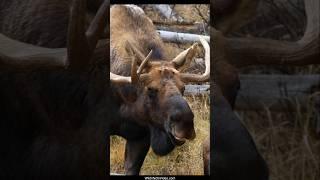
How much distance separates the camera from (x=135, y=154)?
11.1ft

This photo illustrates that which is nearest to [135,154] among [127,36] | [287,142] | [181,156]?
[181,156]

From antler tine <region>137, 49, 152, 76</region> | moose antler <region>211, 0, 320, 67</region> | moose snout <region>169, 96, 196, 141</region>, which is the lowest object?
moose snout <region>169, 96, 196, 141</region>

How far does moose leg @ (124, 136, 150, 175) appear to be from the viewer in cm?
339

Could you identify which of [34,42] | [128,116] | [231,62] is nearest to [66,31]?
[34,42]

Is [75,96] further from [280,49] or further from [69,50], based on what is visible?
[280,49]

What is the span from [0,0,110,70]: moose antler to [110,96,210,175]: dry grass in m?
0.32

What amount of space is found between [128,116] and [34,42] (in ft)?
1.55

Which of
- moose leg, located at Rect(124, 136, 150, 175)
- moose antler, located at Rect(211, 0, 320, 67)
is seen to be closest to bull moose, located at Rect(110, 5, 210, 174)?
moose leg, located at Rect(124, 136, 150, 175)

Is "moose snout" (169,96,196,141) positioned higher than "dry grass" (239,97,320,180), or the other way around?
"moose snout" (169,96,196,141)

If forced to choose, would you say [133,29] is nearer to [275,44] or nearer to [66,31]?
[66,31]

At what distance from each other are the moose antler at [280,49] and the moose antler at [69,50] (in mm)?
420

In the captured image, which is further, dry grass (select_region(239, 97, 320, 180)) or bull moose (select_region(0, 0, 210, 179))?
dry grass (select_region(239, 97, 320, 180))

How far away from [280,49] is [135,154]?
2.07 feet

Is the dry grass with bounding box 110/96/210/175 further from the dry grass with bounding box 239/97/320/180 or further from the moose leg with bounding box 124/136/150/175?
the dry grass with bounding box 239/97/320/180
